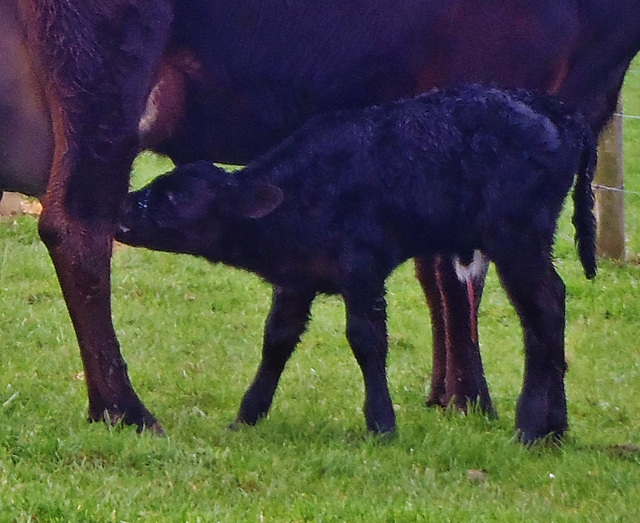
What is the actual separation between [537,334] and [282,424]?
1193 mm

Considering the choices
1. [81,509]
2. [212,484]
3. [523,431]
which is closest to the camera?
[81,509]

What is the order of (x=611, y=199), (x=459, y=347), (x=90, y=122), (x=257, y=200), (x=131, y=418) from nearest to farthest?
(x=90, y=122) < (x=131, y=418) < (x=257, y=200) < (x=459, y=347) < (x=611, y=199)

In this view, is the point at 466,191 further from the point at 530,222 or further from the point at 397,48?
the point at 397,48

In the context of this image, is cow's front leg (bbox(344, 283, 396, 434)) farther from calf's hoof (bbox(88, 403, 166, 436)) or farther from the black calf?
calf's hoof (bbox(88, 403, 166, 436))

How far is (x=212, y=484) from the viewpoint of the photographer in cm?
372

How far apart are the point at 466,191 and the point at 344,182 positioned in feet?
1.73

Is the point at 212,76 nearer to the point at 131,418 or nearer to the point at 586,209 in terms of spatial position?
the point at 131,418

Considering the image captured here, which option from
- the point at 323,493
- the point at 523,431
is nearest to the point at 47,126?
the point at 323,493

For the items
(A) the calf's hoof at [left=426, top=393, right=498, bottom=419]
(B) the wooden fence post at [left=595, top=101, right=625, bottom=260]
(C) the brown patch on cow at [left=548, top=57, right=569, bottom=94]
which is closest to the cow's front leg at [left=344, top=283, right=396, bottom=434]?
(A) the calf's hoof at [left=426, top=393, right=498, bottom=419]

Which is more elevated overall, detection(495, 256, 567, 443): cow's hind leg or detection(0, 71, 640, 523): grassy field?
detection(495, 256, 567, 443): cow's hind leg

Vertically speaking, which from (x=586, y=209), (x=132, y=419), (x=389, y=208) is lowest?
(x=132, y=419)

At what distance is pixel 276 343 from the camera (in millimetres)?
4746

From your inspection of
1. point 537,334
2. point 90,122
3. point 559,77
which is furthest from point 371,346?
point 559,77

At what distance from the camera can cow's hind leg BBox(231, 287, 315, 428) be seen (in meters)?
4.72
